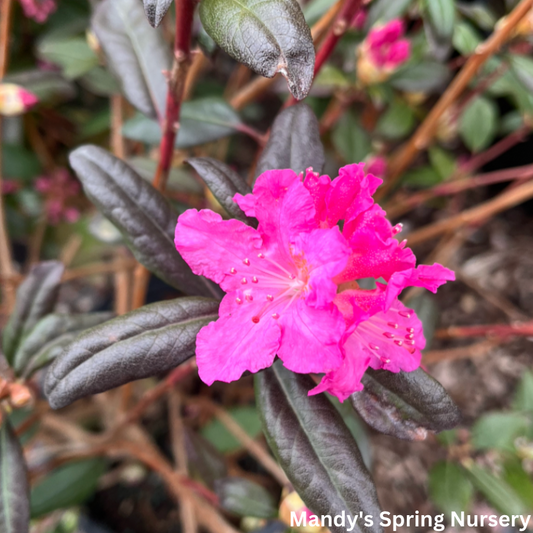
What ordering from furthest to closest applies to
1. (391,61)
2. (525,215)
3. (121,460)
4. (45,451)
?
(525,215) < (121,460) < (45,451) < (391,61)

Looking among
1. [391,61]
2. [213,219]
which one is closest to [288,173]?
[213,219]

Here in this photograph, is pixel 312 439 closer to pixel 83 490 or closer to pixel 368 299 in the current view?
pixel 368 299

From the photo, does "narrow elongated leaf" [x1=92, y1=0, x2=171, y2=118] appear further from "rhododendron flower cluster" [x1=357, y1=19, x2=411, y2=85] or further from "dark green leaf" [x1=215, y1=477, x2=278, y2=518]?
"dark green leaf" [x1=215, y1=477, x2=278, y2=518]

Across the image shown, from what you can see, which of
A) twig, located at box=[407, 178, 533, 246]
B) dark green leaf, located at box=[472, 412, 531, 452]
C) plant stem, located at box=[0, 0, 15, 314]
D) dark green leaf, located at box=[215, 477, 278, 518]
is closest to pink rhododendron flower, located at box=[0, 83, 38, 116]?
plant stem, located at box=[0, 0, 15, 314]

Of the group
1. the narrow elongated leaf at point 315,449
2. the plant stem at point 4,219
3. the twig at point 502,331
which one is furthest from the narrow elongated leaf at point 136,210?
the twig at point 502,331

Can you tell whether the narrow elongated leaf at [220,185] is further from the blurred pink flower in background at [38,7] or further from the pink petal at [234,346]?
the blurred pink flower in background at [38,7]
